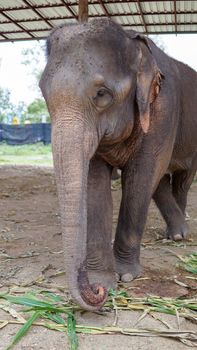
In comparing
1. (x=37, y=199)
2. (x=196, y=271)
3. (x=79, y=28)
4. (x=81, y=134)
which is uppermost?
(x=79, y=28)

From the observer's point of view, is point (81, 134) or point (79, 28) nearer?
point (81, 134)

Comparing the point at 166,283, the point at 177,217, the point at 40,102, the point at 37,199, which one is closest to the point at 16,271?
the point at 166,283

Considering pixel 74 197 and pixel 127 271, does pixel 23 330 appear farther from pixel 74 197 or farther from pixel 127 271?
pixel 127 271

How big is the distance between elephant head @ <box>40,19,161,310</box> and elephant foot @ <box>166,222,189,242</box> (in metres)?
2.01

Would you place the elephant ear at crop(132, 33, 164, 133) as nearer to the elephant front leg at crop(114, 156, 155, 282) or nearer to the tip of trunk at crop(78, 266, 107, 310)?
the elephant front leg at crop(114, 156, 155, 282)

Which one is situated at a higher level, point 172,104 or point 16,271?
point 172,104

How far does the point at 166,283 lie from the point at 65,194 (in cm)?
143

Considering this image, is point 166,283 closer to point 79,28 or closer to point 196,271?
point 196,271

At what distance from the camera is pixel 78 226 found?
9.09ft

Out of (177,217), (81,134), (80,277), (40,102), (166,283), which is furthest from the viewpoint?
(40,102)

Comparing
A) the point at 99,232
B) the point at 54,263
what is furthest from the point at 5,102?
the point at 99,232

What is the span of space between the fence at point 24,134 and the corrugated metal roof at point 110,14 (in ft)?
62.7

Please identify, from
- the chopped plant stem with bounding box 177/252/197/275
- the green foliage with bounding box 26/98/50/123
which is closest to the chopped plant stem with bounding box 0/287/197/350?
the chopped plant stem with bounding box 177/252/197/275

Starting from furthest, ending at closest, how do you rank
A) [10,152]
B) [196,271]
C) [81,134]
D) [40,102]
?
[40,102]
[10,152]
[196,271]
[81,134]
